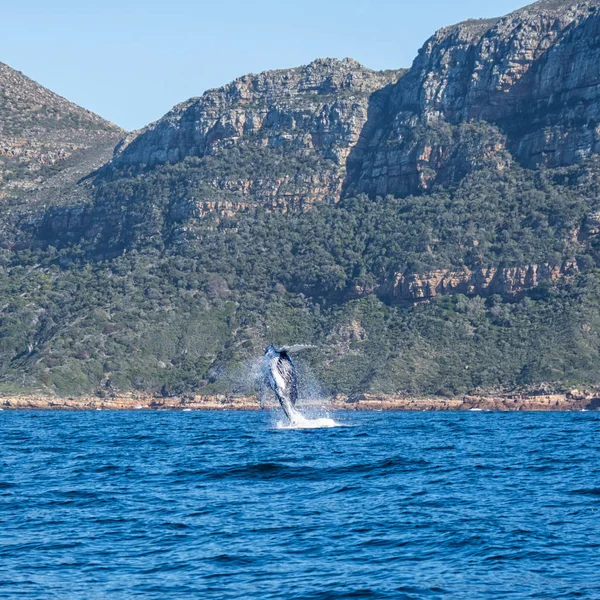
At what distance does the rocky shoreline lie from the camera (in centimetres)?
15662

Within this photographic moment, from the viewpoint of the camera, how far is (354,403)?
164 meters

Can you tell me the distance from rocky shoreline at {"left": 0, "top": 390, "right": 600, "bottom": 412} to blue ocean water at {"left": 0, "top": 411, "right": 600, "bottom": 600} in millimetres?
102662

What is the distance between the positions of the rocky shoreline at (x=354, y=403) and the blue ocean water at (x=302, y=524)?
103 metres

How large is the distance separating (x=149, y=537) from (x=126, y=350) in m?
165

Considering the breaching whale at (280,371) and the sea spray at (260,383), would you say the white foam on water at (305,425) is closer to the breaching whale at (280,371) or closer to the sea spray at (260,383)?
the breaching whale at (280,371)

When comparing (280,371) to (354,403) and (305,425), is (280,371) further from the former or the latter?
(354,403)

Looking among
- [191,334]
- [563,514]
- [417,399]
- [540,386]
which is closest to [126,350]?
[191,334]

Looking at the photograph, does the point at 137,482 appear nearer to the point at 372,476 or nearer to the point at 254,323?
the point at 372,476

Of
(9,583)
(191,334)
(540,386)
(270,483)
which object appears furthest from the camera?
(191,334)

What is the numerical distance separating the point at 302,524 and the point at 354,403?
132m

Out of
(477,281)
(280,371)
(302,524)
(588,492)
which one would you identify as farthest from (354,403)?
(302,524)

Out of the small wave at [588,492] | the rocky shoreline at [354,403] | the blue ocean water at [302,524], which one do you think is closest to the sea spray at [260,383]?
the rocky shoreline at [354,403]

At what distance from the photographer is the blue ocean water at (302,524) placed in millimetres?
26203

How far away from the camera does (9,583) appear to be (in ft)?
86.4
